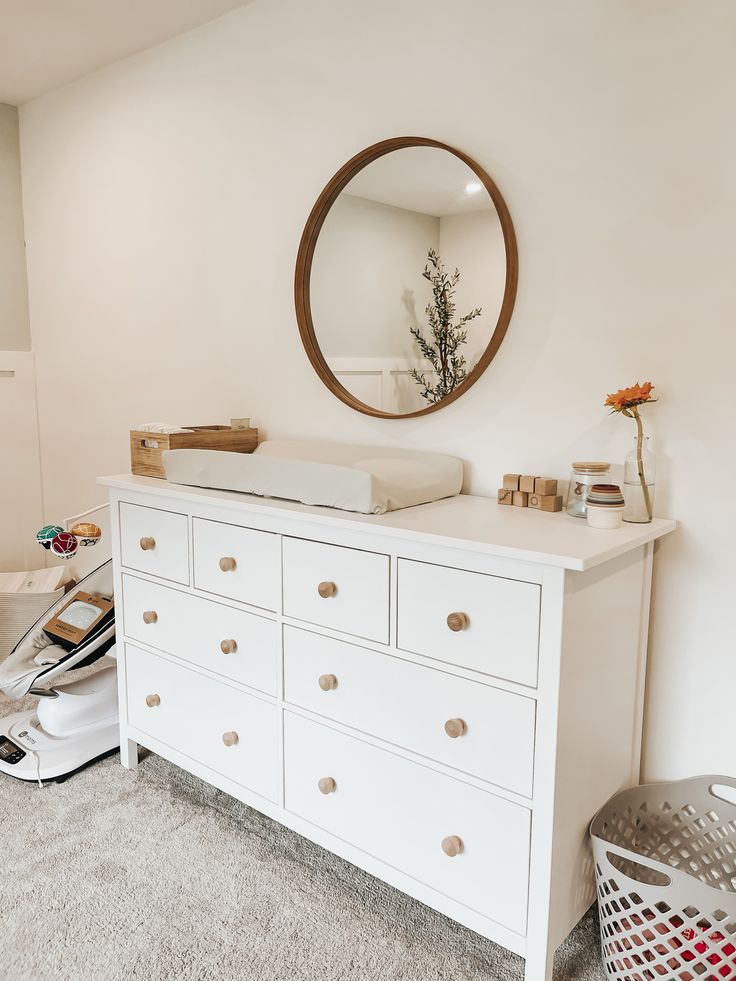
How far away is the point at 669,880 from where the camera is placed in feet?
5.06

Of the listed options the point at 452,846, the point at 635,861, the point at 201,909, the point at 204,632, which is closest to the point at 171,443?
the point at 204,632

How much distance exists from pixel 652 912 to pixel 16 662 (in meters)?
1.84

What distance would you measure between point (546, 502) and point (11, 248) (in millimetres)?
2687

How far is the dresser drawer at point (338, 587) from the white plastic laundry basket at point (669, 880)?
2.02 ft

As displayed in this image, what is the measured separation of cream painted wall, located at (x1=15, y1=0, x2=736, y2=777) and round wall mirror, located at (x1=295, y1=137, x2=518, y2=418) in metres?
0.05

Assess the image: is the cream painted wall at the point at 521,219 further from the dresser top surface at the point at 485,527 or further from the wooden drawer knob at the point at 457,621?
the wooden drawer knob at the point at 457,621

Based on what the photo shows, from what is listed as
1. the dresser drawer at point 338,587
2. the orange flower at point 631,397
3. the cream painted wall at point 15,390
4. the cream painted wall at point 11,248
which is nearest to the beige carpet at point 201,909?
the dresser drawer at point 338,587

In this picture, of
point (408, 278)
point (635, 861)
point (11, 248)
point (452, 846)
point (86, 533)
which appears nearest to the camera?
point (635, 861)

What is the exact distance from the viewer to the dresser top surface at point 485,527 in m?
1.32

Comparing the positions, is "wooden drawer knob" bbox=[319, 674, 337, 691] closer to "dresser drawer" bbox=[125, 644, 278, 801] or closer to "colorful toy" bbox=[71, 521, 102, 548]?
"dresser drawer" bbox=[125, 644, 278, 801]

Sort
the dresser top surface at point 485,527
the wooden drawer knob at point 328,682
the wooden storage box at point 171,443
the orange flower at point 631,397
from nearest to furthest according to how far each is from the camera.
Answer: the dresser top surface at point 485,527
the orange flower at point 631,397
the wooden drawer knob at point 328,682
the wooden storage box at point 171,443

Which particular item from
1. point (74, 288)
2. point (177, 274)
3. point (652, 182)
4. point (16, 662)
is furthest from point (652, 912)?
point (74, 288)

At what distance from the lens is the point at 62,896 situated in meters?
1.70

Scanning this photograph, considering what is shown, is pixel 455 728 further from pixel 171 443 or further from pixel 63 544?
pixel 63 544
